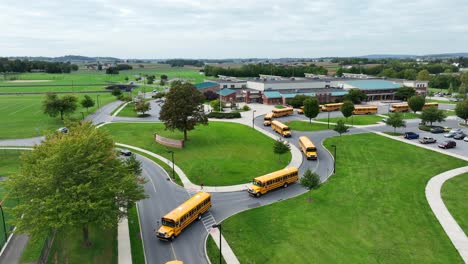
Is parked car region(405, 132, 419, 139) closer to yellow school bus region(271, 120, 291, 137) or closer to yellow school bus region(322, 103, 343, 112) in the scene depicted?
yellow school bus region(271, 120, 291, 137)

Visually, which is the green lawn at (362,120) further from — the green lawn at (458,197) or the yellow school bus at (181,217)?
the yellow school bus at (181,217)

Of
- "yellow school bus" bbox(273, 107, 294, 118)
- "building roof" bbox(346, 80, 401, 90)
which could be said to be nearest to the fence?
"yellow school bus" bbox(273, 107, 294, 118)

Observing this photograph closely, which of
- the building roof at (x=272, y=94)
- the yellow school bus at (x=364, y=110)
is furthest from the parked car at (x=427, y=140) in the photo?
the building roof at (x=272, y=94)

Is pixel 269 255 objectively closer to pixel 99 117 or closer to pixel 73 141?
pixel 73 141

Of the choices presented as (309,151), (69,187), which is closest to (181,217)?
(69,187)

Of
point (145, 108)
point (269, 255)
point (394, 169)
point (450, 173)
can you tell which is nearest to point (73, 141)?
point (269, 255)

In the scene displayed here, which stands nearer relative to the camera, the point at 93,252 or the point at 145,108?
the point at 93,252
